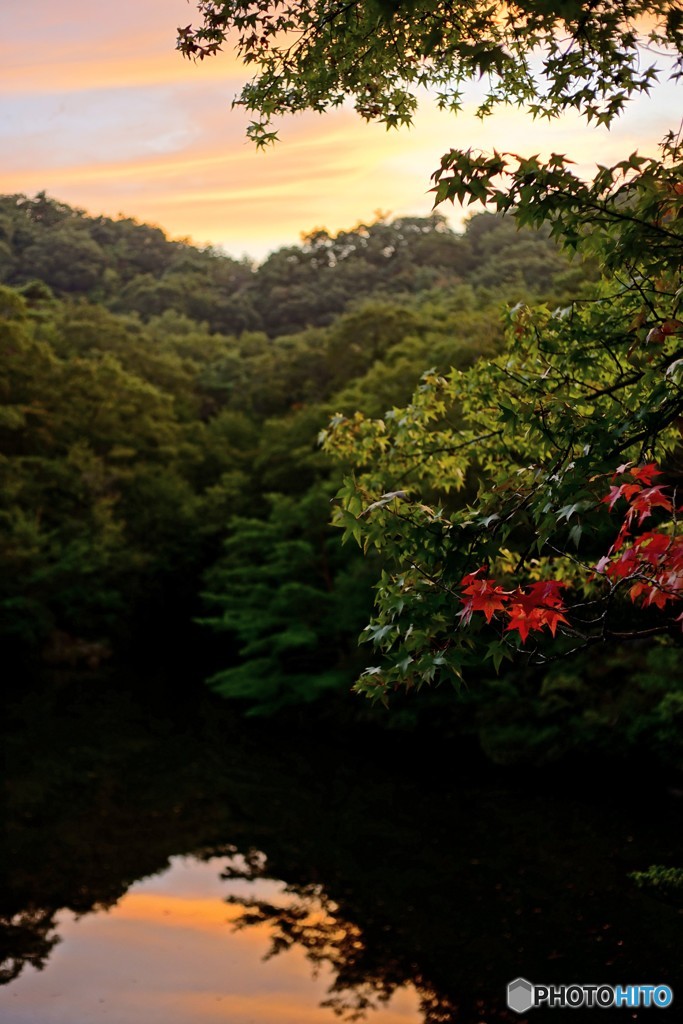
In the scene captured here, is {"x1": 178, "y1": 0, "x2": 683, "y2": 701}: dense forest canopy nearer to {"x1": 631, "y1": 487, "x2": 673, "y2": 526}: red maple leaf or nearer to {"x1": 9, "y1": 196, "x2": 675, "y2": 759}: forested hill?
{"x1": 631, "y1": 487, "x2": 673, "y2": 526}: red maple leaf

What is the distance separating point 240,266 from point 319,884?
45546 mm

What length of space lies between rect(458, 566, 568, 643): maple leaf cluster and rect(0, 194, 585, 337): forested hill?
3132 cm

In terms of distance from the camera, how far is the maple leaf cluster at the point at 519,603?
3408 millimetres

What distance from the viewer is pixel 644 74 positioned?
3.71 metres

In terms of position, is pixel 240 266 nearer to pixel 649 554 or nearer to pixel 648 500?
pixel 648 500

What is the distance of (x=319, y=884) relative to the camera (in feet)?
34.5

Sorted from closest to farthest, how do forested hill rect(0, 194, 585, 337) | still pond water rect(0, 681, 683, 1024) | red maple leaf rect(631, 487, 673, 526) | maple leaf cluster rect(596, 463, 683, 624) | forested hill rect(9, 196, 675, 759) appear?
maple leaf cluster rect(596, 463, 683, 624) < red maple leaf rect(631, 487, 673, 526) < still pond water rect(0, 681, 683, 1024) < forested hill rect(9, 196, 675, 759) < forested hill rect(0, 194, 585, 337)

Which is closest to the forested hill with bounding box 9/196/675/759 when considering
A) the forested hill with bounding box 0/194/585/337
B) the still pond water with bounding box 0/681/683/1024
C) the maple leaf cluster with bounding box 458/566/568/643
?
the forested hill with bounding box 0/194/585/337

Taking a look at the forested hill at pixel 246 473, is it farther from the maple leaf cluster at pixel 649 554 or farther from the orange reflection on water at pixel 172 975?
the maple leaf cluster at pixel 649 554

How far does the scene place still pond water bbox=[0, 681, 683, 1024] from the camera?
7.91 meters

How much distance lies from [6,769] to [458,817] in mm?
7289

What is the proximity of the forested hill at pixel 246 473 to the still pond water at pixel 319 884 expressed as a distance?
1237 mm

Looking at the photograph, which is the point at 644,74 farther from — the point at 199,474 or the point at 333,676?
the point at 199,474

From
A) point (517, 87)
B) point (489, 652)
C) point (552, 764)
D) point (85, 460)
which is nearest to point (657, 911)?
point (552, 764)
